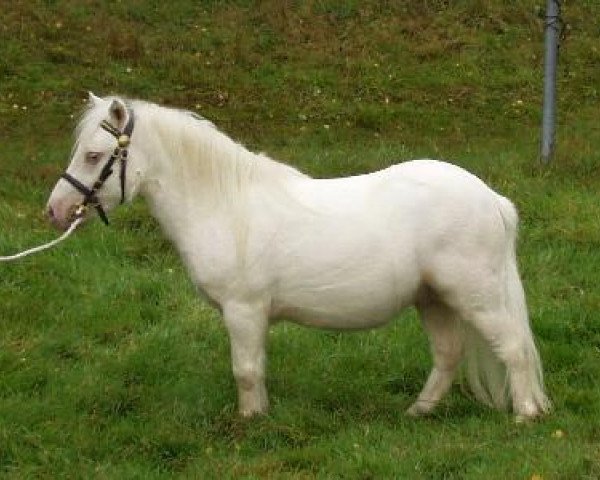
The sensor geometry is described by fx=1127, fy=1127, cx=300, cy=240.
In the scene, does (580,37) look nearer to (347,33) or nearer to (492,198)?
(347,33)

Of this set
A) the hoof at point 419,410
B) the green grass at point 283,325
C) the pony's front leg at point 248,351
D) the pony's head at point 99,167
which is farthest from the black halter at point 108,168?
the hoof at point 419,410

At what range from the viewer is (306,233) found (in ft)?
19.0

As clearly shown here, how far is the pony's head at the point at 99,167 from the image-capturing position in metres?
5.71

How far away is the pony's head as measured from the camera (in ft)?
18.7

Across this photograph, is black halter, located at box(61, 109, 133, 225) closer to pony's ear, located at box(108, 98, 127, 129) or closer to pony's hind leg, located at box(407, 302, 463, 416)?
pony's ear, located at box(108, 98, 127, 129)

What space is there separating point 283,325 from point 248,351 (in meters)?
1.56

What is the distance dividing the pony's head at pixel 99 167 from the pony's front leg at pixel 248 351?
2.76 ft

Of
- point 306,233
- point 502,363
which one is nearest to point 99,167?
point 306,233

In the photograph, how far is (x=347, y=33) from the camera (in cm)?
1789

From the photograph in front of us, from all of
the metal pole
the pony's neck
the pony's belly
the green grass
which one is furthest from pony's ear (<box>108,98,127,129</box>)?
the metal pole

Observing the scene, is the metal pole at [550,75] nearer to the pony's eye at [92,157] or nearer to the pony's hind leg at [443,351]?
the pony's hind leg at [443,351]

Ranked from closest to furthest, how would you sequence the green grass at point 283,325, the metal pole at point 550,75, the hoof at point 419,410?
the green grass at point 283,325 < the hoof at point 419,410 < the metal pole at point 550,75

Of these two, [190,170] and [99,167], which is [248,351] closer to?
[190,170]

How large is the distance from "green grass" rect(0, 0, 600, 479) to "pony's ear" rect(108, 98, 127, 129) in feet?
5.27
